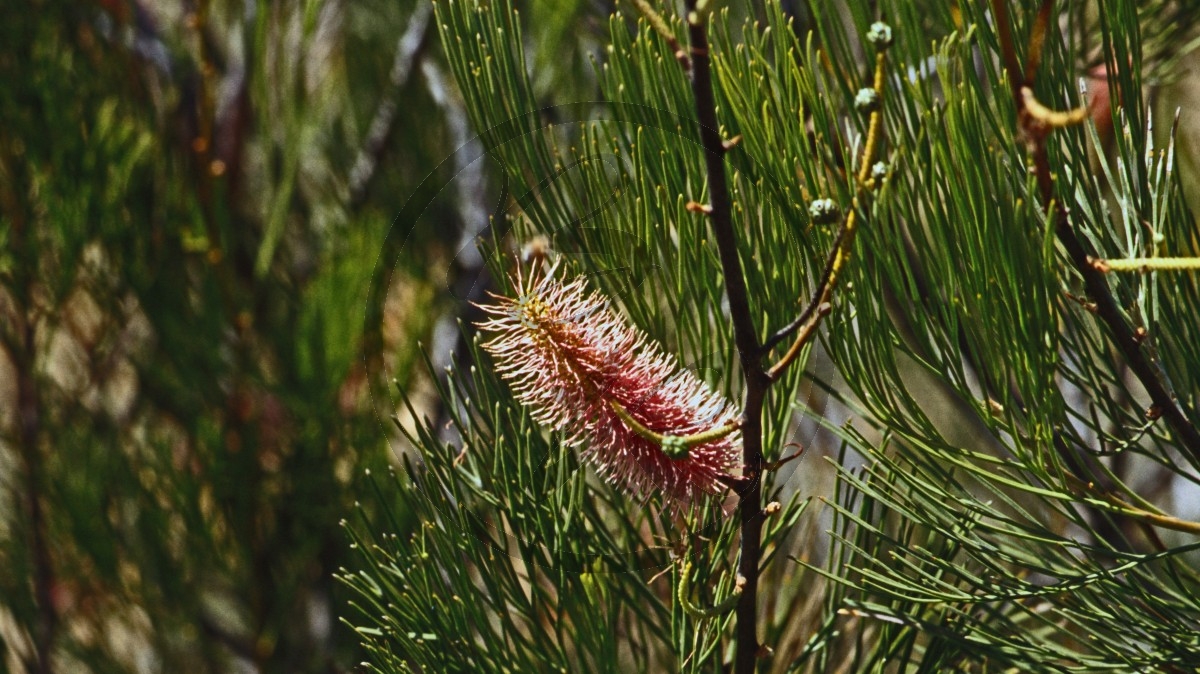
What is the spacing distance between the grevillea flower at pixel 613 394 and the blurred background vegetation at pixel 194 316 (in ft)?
1.16

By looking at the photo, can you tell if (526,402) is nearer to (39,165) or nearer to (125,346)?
(39,165)

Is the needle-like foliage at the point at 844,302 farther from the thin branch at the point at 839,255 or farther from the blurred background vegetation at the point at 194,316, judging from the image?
the blurred background vegetation at the point at 194,316

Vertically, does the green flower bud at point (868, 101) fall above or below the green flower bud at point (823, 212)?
above

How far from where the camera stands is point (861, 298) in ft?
0.86

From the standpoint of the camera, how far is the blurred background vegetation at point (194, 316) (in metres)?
0.73

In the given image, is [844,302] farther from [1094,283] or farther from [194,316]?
[194,316]

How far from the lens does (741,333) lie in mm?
248

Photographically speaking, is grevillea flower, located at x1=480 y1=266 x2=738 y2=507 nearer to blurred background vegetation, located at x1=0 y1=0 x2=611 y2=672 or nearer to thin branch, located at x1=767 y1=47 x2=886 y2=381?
thin branch, located at x1=767 y1=47 x2=886 y2=381

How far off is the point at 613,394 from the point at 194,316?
0.57 metres

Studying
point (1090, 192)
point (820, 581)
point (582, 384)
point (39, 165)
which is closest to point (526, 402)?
point (582, 384)

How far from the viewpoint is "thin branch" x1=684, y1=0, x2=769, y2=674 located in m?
0.22

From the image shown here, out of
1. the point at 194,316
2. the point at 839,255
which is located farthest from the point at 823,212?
the point at 194,316

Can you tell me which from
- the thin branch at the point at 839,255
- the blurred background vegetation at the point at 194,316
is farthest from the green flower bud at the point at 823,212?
the blurred background vegetation at the point at 194,316

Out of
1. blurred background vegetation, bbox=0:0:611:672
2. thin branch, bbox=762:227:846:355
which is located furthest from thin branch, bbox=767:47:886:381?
blurred background vegetation, bbox=0:0:611:672
